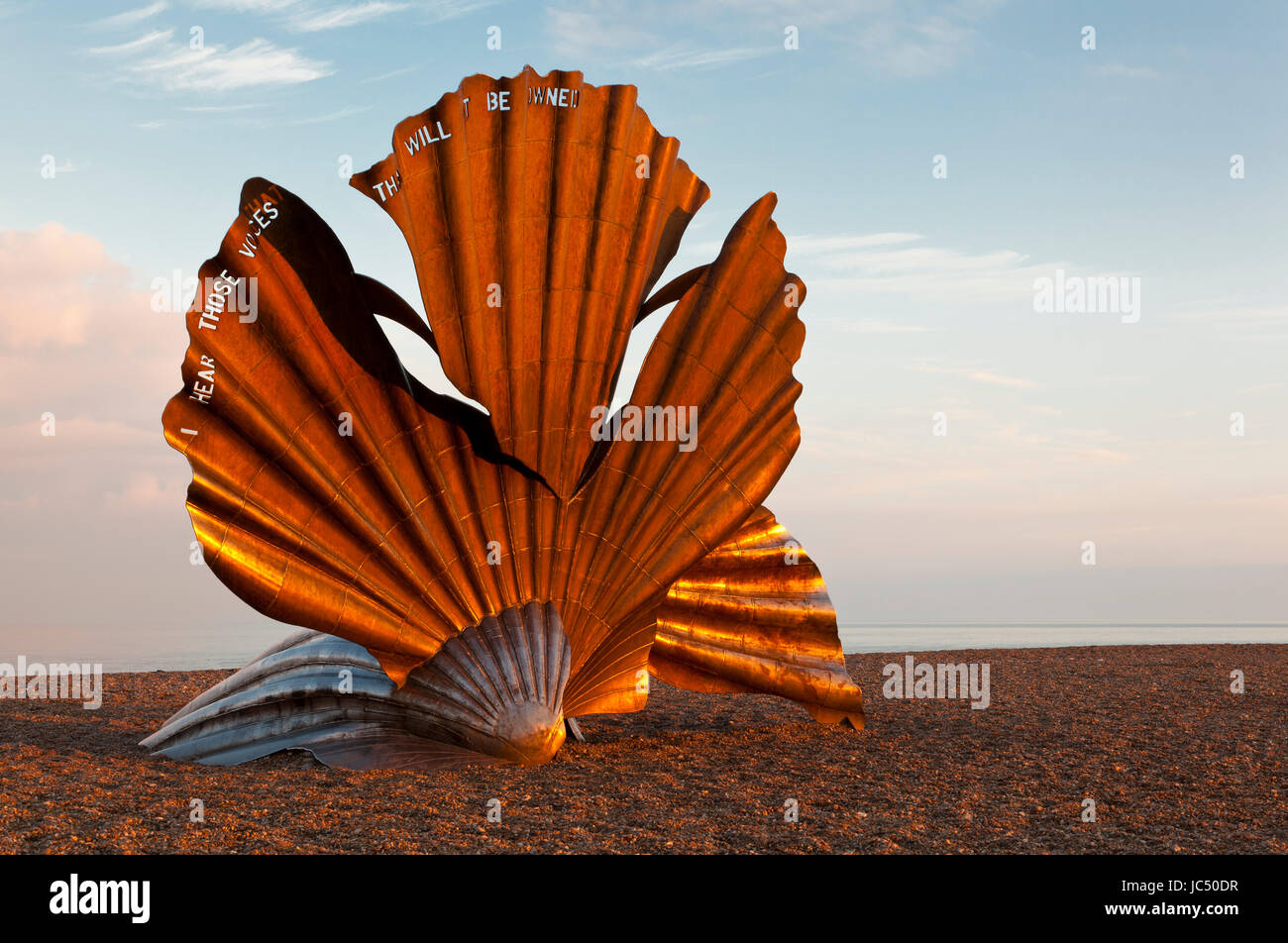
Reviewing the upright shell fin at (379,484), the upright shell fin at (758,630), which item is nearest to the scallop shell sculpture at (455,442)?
the upright shell fin at (379,484)

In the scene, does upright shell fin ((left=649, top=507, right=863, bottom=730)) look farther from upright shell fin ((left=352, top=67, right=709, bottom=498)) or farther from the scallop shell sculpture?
upright shell fin ((left=352, top=67, right=709, bottom=498))

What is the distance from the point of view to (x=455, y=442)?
706cm

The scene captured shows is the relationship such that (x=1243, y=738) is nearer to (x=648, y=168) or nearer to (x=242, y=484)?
(x=648, y=168)

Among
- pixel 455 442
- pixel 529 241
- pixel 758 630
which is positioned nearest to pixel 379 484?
pixel 455 442

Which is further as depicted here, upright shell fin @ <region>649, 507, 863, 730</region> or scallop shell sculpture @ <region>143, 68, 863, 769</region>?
upright shell fin @ <region>649, 507, 863, 730</region>

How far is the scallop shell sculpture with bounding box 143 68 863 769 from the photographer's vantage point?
22.1 feet

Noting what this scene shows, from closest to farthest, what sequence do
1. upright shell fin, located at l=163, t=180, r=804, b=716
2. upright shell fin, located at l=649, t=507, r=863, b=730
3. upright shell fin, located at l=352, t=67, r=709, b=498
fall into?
upright shell fin, located at l=163, t=180, r=804, b=716, upright shell fin, located at l=352, t=67, r=709, b=498, upright shell fin, located at l=649, t=507, r=863, b=730

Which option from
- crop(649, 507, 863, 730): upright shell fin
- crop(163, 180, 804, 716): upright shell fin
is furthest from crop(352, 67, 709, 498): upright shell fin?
crop(649, 507, 863, 730): upright shell fin

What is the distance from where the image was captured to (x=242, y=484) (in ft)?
22.0

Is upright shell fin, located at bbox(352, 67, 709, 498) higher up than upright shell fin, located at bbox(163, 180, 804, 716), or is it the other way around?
upright shell fin, located at bbox(352, 67, 709, 498)

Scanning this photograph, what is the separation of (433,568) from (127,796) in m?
2.16

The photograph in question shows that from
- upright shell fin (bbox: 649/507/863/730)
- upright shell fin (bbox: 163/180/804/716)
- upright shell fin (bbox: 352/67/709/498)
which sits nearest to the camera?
upright shell fin (bbox: 163/180/804/716)

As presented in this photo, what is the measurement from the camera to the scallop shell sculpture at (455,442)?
6734 mm

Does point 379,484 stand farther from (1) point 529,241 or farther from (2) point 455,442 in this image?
(1) point 529,241
